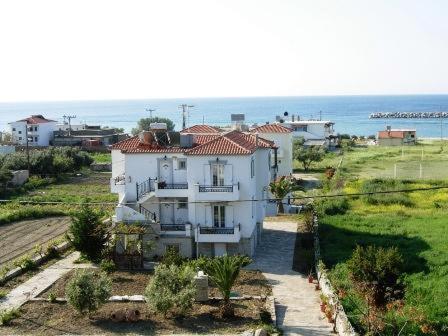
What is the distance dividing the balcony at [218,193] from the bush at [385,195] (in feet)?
67.3

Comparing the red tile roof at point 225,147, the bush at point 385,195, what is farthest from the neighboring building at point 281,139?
the red tile roof at point 225,147

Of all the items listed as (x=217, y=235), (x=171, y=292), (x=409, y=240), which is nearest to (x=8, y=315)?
(x=171, y=292)

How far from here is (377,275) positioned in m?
22.4

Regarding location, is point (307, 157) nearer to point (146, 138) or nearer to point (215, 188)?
point (146, 138)

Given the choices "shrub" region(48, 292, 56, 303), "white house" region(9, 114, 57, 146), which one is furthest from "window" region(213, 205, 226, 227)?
"white house" region(9, 114, 57, 146)

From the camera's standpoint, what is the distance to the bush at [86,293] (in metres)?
23.2

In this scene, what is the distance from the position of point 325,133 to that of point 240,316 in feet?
271

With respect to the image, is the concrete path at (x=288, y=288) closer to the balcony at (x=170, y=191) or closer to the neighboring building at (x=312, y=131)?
the balcony at (x=170, y=191)

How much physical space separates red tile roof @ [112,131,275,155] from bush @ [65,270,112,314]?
34.6ft

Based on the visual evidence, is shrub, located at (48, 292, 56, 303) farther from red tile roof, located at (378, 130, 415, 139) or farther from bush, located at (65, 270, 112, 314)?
red tile roof, located at (378, 130, 415, 139)

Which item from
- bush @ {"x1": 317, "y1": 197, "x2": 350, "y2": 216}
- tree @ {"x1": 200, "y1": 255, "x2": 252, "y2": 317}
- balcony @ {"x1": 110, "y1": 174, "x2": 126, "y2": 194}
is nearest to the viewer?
tree @ {"x1": 200, "y1": 255, "x2": 252, "y2": 317}

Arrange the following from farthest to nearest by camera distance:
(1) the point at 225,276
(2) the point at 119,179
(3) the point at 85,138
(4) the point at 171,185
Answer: (3) the point at 85,138 < (2) the point at 119,179 < (4) the point at 171,185 < (1) the point at 225,276

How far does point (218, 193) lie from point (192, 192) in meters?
1.46

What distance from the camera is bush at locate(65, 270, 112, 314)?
23.2m
